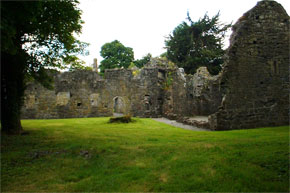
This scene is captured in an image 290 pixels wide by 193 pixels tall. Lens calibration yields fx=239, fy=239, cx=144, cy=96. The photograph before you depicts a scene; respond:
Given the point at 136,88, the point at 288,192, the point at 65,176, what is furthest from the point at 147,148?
the point at 136,88

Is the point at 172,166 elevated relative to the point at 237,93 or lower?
lower

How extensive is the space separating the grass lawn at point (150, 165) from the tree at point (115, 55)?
41459 mm

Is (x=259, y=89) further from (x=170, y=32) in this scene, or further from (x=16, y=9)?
(x=170, y=32)

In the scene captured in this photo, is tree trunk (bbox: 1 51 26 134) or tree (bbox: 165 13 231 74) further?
tree (bbox: 165 13 231 74)

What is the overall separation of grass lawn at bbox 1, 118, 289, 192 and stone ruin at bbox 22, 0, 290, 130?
3392mm

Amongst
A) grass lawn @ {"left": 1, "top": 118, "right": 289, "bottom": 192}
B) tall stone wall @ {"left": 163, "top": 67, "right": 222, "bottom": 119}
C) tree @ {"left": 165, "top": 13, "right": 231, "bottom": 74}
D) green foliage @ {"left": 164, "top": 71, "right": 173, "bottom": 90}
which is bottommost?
grass lawn @ {"left": 1, "top": 118, "right": 289, "bottom": 192}

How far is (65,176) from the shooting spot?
18.1 ft

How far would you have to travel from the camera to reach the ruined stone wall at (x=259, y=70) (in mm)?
9930

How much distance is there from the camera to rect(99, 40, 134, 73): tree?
48219mm

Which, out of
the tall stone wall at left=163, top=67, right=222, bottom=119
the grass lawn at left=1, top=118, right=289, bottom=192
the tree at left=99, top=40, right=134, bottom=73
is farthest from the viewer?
the tree at left=99, top=40, right=134, bottom=73

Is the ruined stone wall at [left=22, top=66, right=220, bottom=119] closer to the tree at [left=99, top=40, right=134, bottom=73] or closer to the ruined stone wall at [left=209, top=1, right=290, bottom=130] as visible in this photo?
the ruined stone wall at [left=209, top=1, right=290, bottom=130]

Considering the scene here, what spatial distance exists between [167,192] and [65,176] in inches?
98.6

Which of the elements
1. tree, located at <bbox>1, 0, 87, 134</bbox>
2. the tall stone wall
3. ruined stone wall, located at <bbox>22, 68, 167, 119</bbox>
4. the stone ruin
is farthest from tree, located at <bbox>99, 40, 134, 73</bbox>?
tree, located at <bbox>1, 0, 87, 134</bbox>

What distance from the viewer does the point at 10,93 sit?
906 centimetres
